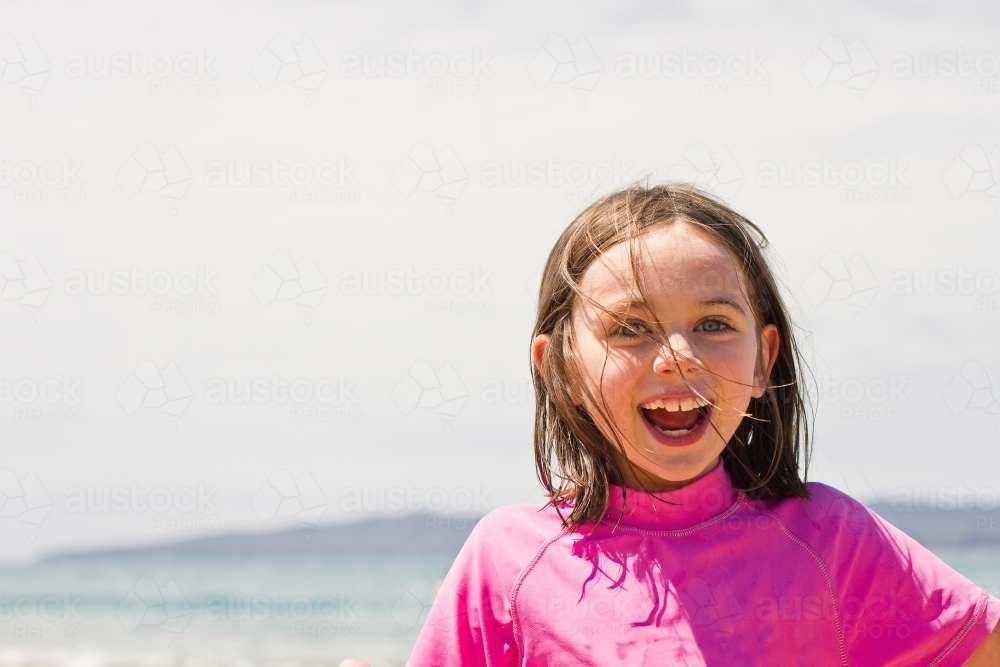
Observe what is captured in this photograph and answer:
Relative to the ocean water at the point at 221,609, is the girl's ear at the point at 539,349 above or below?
above

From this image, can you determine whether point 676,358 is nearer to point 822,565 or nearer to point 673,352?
point 673,352

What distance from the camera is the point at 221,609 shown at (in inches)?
643

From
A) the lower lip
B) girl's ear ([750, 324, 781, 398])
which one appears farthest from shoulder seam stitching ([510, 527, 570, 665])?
girl's ear ([750, 324, 781, 398])

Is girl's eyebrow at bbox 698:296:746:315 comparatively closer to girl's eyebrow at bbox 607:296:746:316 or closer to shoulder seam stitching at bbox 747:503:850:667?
girl's eyebrow at bbox 607:296:746:316

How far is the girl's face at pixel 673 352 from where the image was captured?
7.54 feet

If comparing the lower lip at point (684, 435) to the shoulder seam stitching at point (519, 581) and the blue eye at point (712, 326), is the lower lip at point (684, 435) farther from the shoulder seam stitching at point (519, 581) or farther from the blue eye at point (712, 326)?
the shoulder seam stitching at point (519, 581)

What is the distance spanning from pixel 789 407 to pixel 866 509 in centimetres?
32

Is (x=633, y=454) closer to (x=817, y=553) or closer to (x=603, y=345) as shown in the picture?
(x=603, y=345)

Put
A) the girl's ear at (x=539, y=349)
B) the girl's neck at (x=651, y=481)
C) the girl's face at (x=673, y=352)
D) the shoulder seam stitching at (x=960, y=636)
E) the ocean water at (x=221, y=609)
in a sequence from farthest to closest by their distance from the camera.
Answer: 1. the ocean water at (x=221, y=609)
2. the girl's ear at (x=539, y=349)
3. the girl's neck at (x=651, y=481)
4. the girl's face at (x=673, y=352)
5. the shoulder seam stitching at (x=960, y=636)

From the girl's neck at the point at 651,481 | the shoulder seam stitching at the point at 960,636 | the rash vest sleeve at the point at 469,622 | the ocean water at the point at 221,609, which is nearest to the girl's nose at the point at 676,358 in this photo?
the girl's neck at the point at 651,481

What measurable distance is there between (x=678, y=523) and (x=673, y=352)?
0.39m

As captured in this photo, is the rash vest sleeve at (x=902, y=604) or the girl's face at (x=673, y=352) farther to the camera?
the girl's face at (x=673, y=352)

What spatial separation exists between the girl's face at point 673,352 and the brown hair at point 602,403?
0.06 meters

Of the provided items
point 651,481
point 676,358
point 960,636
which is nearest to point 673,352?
point 676,358
